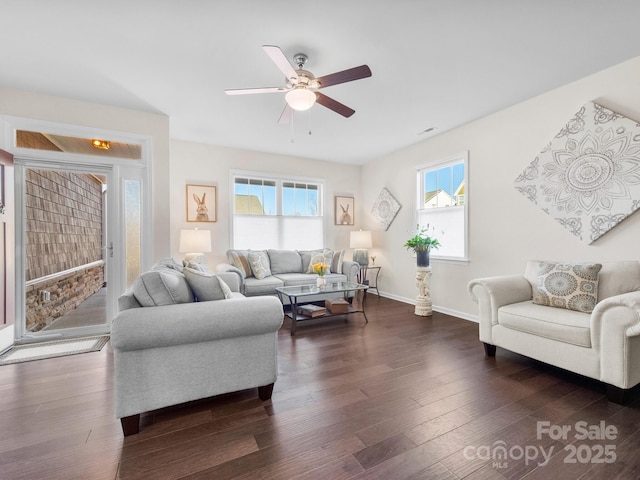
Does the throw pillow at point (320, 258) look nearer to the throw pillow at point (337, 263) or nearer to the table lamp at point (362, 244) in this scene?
the throw pillow at point (337, 263)

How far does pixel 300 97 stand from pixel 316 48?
1.49 ft

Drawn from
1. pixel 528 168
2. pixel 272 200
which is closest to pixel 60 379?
pixel 272 200

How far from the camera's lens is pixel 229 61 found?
2551 mm

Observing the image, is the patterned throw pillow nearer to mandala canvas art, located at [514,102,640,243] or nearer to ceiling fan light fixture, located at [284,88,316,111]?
mandala canvas art, located at [514,102,640,243]

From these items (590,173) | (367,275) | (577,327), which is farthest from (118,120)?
(590,173)

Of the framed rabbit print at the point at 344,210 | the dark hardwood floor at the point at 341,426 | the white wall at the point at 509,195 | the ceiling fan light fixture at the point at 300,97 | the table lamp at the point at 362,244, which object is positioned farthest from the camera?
the framed rabbit print at the point at 344,210

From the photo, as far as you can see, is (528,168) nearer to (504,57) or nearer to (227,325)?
(504,57)

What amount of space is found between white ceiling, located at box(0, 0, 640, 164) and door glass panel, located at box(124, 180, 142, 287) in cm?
100

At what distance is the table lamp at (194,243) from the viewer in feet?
13.7

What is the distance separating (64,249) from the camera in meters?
3.72

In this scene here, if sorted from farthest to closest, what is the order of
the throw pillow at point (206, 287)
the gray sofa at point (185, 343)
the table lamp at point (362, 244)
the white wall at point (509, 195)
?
the table lamp at point (362, 244)
the white wall at point (509, 195)
the throw pillow at point (206, 287)
the gray sofa at point (185, 343)

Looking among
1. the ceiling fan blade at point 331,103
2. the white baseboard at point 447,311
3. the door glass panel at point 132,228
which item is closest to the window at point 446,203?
the white baseboard at point 447,311

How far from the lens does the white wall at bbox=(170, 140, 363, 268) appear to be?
466cm

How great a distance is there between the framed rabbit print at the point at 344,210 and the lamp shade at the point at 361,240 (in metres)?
0.65
